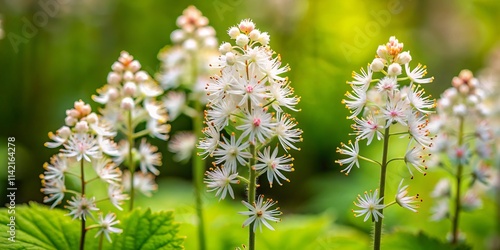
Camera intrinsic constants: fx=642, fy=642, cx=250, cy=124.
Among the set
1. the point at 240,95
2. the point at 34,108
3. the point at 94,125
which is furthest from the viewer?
the point at 34,108

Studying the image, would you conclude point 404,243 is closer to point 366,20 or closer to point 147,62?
point 147,62

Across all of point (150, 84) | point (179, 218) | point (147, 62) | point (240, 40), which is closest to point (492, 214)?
point (179, 218)

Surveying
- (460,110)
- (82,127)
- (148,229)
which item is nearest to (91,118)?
(82,127)

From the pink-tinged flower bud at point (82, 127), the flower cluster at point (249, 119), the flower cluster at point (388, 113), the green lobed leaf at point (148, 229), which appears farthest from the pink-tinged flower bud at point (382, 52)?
the pink-tinged flower bud at point (82, 127)

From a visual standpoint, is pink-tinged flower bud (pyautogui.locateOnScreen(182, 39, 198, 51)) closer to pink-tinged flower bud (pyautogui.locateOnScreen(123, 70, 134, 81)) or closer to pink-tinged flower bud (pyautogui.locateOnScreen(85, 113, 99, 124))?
pink-tinged flower bud (pyautogui.locateOnScreen(123, 70, 134, 81))

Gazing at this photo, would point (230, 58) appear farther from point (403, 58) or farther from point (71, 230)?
point (71, 230)

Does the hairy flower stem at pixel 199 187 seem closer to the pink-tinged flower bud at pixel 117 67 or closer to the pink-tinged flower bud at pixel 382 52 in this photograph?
the pink-tinged flower bud at pixel 117 67

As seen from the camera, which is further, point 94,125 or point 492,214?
point 492,214
